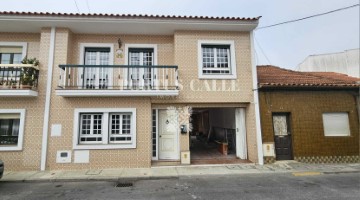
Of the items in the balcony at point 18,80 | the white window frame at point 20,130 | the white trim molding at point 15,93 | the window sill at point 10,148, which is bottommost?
the window sill at point 10,148

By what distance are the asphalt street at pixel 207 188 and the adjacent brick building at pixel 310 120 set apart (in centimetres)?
175

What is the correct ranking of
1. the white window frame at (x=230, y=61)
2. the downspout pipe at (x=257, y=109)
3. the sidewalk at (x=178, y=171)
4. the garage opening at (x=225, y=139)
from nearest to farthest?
the sidewalk at (x=178, y=171), the downspout pipe at (x=257, y=109), the white window frame at (x=230, y=61), the garage opening at (x=225, y=139)

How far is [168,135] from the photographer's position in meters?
9.63

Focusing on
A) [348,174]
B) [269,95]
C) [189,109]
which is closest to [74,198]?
[189,109]

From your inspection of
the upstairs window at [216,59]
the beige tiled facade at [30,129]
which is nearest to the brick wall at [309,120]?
the upstairs window at [216,59]

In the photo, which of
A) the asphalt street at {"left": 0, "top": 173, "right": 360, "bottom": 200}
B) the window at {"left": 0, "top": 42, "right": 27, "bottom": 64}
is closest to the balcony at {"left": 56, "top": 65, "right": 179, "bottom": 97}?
the window at {"left": 0, "top": 42, "right": 27, "bottom": 64}

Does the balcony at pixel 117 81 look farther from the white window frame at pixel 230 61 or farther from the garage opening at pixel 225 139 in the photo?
the garage opening at pixel 225 139

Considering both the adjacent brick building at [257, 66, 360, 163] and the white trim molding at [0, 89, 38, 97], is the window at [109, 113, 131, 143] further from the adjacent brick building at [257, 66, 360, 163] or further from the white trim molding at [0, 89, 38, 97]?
the adjacent brick building at [257, 66, 360, 163]

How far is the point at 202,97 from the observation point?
29.5 feet

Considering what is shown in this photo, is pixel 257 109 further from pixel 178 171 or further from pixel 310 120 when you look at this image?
pixel 178 171

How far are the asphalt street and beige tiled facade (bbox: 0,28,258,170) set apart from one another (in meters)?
1.50

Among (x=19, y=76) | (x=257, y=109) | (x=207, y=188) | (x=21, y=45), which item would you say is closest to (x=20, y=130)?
(x=19, y=76)

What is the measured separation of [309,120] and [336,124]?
1351 mm

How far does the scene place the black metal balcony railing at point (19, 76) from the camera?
797cm
